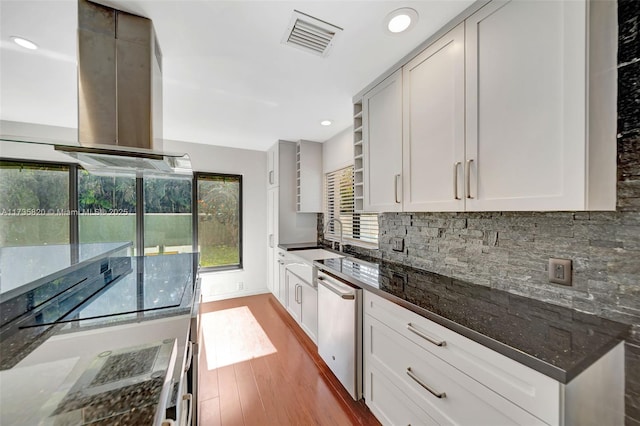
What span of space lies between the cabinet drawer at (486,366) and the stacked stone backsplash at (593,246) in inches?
20.7

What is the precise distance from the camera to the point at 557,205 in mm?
945

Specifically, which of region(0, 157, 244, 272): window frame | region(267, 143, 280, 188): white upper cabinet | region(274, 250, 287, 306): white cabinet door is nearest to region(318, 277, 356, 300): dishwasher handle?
region(274, 250, 287, 306): white cabinet door

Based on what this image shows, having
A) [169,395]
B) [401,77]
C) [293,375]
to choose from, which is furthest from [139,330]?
[401,77]

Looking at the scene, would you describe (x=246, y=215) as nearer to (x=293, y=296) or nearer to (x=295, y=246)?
(x=295, y=246)

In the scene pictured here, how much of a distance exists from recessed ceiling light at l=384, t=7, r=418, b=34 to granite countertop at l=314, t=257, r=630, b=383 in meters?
1.56

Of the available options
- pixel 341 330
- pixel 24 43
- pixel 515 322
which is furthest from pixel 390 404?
pixel 24 43

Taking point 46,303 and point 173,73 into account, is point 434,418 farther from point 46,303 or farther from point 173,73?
point 173,73

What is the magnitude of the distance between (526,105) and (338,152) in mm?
2311

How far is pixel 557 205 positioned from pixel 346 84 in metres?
1.66

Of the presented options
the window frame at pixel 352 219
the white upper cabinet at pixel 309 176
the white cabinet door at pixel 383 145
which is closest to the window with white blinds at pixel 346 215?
the window frame at pixel 352 219

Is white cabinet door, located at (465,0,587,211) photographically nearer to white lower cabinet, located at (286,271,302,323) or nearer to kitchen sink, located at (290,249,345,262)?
kitchen sink, located at (290,249,345,262)

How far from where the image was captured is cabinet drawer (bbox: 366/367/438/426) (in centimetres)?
124

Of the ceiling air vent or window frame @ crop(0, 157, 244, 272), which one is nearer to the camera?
the ceiling air vent

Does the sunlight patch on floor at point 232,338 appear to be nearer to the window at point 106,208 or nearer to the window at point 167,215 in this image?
the window at point 167,215
